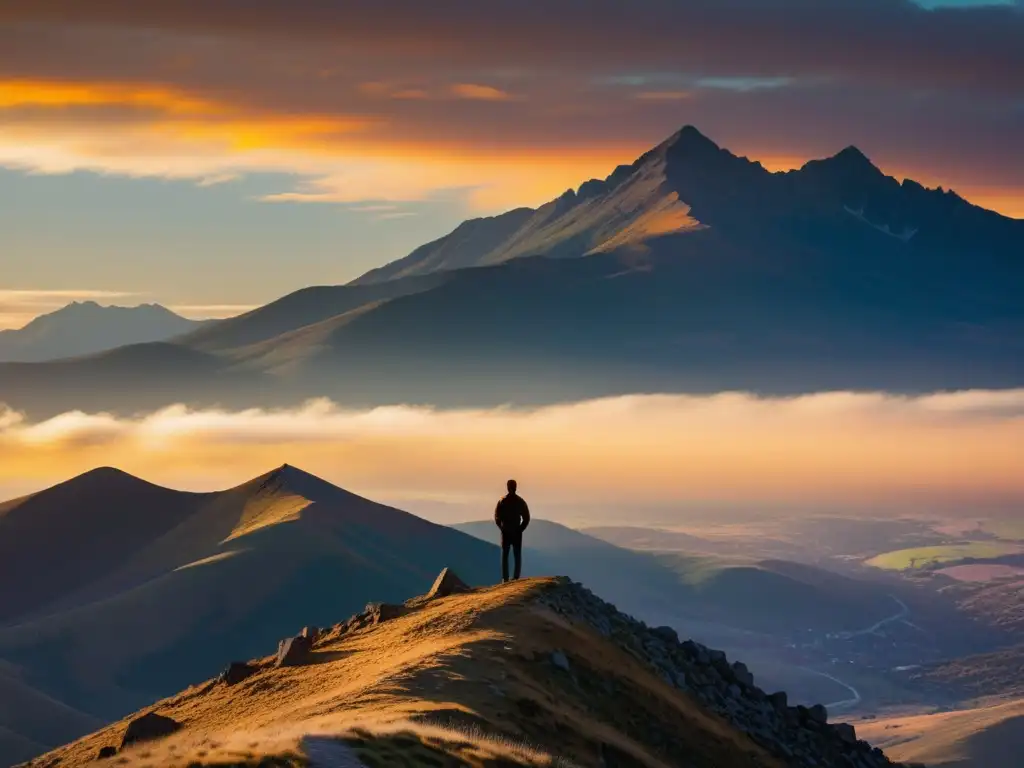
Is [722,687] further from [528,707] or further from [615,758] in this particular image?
[528,707]

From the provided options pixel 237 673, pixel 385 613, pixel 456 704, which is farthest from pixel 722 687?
pixel 456 704

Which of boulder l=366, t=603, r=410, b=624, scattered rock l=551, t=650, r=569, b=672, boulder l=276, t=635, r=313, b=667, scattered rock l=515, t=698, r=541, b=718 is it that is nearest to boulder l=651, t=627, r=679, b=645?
boulder l=366, t=603, r=410, b=624

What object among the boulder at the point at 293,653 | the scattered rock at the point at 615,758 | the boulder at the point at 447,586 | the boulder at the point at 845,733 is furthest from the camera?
the boulder at the point at 845,733

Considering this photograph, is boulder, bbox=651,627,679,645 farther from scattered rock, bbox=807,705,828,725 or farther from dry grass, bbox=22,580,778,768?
scattered rock, bbox=807,705,828,725

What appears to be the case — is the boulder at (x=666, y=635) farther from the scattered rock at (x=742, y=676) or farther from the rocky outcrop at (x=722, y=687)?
the scattered rock at (x=742, y=676)

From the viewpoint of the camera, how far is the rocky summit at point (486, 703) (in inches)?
1458

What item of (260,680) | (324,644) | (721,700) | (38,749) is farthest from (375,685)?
(38,749)

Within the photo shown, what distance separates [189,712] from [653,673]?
15.5m

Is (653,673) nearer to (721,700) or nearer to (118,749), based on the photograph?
(721,700)

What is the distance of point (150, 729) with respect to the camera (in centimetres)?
5025

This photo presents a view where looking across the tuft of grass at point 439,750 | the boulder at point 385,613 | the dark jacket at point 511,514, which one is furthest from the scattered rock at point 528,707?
the boulder at point 385,613

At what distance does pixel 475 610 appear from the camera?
56.4 metres

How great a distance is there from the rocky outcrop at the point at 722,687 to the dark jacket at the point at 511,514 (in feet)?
8.66

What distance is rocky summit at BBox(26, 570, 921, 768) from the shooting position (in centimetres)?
3703
